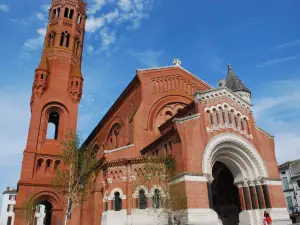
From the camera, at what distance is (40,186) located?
95.0 feet

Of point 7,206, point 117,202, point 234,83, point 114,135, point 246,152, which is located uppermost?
point 234,83

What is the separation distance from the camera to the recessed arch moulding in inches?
841

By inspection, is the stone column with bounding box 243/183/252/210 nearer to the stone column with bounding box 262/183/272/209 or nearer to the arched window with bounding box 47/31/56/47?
the stone column with bounding box 262/183/272/209

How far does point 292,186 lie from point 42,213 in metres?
34.2

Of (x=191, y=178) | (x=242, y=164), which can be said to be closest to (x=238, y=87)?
(x=242, y=164)

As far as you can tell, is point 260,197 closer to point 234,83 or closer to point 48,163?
point 234,83

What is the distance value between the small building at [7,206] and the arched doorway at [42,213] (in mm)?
36501

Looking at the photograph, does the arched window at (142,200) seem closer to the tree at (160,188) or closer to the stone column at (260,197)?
the tree at (160,188)

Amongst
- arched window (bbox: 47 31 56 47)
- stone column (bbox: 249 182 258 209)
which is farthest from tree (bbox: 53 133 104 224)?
arched window (bbox: 47 31 56 47)

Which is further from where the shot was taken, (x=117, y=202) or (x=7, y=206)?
(x=7, y=206)

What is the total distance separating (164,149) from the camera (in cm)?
2198

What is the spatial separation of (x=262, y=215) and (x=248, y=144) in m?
5.29

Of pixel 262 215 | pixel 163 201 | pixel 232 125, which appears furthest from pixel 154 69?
pixel 262 215

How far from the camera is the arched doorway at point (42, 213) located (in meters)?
29.1
